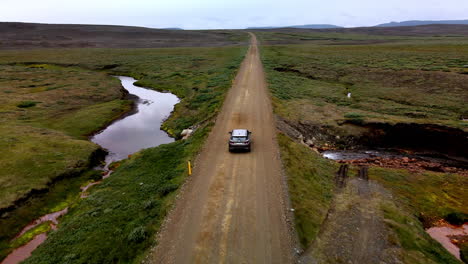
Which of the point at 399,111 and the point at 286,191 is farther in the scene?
the point at 399,111

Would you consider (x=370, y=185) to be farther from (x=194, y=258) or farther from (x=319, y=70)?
(x=319, y=70)

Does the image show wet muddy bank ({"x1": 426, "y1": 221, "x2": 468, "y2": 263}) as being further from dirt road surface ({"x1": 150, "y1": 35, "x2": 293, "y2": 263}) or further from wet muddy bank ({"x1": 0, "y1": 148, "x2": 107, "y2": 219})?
wet muddy bank ({"x1": 0, "y1": 148, "x2": 107, "y2": 219})

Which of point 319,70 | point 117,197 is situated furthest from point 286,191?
point 319,70

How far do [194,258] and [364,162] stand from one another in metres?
24.4

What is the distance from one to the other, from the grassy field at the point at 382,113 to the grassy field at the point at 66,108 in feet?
50.6

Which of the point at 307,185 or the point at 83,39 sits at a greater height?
the point at 83,39

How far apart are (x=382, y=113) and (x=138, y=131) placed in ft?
133

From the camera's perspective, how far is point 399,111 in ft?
143

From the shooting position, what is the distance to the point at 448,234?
2069 cm

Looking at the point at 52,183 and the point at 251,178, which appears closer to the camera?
the point at 251,178

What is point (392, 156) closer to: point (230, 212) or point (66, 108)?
point (230, 212)

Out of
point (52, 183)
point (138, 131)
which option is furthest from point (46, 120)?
point (52, 183)

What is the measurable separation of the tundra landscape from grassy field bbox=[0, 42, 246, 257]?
0.26 m

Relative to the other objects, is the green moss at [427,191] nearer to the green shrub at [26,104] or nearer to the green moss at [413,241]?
the green moss at [413,241]
